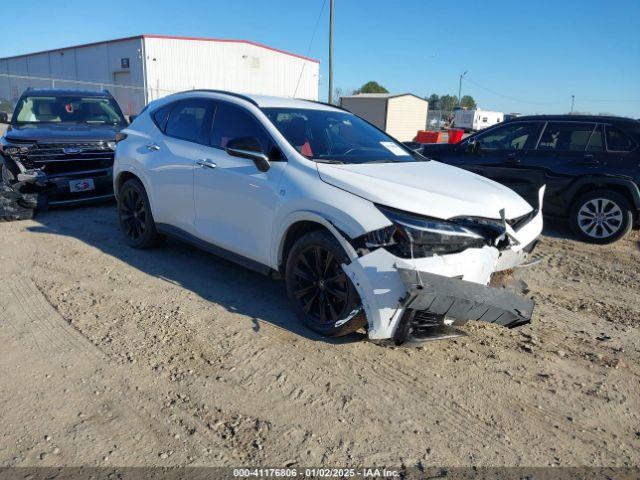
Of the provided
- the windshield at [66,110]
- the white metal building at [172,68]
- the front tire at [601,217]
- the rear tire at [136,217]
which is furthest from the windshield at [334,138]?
the white metal building at [172,68]

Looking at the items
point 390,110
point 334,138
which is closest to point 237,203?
point 334,138

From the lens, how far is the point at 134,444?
2.64 meters

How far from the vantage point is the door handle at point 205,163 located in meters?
4.54

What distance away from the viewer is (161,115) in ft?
18.2

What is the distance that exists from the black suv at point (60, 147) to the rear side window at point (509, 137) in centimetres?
589

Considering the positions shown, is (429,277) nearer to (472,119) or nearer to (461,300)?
(461,300)

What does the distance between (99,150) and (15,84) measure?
48358 millimetres

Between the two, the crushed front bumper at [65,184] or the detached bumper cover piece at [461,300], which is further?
the crushed front bumper at [65,184]

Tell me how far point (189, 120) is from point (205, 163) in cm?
74

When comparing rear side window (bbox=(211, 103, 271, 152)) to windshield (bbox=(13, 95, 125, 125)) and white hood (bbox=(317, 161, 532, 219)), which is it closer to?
white hood (bbox=(317, 161, 532, 219))

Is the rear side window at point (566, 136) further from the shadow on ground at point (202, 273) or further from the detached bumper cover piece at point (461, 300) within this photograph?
the detached bumper cover piece at point (461, 300)

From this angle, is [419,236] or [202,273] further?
[202,273]

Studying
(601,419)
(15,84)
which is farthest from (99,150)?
(15,84)

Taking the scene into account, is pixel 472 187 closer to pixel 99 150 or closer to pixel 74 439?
pixel 74 439
